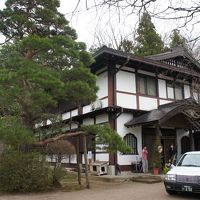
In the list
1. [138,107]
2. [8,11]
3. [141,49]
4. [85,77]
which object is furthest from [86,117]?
[141,49]

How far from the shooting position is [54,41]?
44.9 ft

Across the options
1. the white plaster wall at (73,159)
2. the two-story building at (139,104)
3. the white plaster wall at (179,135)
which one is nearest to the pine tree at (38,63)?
the two-story building at (139,104)

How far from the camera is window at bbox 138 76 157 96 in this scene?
72.0ft

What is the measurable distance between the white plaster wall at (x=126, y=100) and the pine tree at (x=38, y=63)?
19.0ft

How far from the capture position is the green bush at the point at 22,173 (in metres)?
13.1

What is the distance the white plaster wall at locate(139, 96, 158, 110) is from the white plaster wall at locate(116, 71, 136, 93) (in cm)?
86

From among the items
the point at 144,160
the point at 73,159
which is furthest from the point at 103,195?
the point at 73,159

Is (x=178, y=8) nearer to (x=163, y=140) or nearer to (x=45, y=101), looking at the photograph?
(x=45, y=101)

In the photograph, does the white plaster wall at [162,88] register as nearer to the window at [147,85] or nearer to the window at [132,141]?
the window at [147,85]

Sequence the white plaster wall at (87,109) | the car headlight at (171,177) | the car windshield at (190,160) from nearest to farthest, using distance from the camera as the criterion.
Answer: the car headlight at (171,177)
the car windshield at (190,160)
the white plaster wall at (87,109)

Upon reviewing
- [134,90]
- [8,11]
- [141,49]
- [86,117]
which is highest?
[141,49]

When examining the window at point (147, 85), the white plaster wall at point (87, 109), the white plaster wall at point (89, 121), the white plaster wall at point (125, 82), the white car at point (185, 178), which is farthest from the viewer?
the white plaster wall at point (87, 109)

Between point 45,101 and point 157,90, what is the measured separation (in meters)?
11.7

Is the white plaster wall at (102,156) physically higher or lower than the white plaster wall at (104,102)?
lower
